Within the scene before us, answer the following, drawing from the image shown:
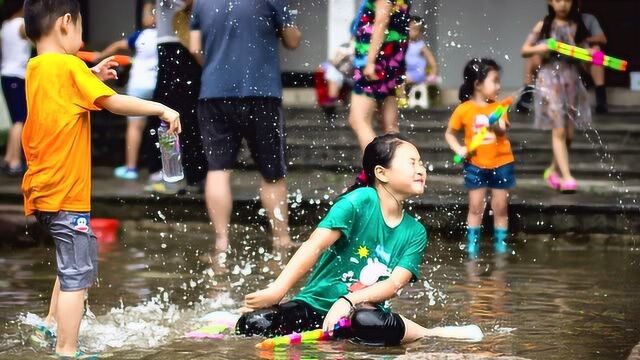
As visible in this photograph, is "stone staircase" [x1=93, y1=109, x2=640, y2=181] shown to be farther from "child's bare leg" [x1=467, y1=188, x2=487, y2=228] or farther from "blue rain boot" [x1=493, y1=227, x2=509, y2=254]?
"child's bare leg" [x1=467, y1=188, x2=487, y2=228]

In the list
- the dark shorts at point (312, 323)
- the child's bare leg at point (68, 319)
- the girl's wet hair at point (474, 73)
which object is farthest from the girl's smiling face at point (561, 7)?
the child's bare leg at point (68, 319)

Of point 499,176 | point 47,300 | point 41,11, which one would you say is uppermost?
point 41,11

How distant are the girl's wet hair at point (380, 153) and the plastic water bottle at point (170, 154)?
2.74ft

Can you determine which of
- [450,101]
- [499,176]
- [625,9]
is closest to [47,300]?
[499,176]

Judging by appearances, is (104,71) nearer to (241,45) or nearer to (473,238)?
(241,45)

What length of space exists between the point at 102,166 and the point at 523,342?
8.37m

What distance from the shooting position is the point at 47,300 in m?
6.84

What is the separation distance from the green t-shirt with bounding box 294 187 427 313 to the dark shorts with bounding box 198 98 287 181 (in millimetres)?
2523

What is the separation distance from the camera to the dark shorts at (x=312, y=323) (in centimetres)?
529

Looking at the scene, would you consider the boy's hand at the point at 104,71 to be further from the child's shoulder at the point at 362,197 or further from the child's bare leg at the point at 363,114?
the child's bare leg at the point at 363,114

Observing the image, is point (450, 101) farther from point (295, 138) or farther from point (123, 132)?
point (123, 132)

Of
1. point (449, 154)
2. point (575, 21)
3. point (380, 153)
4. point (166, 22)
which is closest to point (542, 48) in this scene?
point (575, 21)

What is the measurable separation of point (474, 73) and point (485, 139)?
0.46 metres

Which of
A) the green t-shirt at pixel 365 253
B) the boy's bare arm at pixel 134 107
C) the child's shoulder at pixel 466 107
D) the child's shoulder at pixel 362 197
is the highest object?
the boy's bare arm at pixel 134 107
